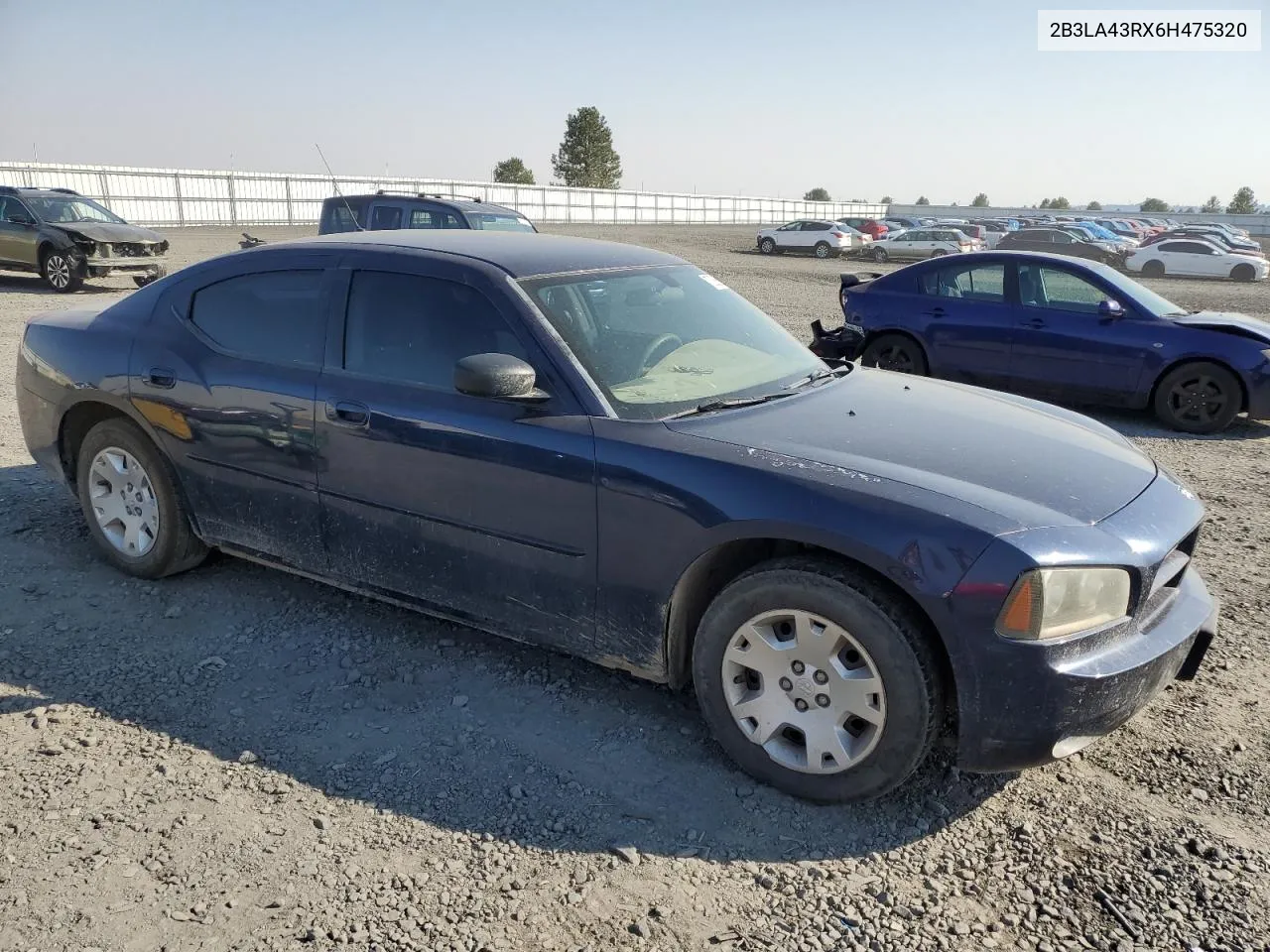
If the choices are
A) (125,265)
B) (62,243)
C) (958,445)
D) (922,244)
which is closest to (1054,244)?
(922,244)

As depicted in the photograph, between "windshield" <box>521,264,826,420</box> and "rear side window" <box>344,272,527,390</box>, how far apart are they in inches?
8.1

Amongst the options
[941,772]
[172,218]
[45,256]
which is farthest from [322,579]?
[172,218]

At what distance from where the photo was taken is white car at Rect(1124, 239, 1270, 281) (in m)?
29.0

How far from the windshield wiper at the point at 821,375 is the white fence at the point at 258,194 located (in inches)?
1019

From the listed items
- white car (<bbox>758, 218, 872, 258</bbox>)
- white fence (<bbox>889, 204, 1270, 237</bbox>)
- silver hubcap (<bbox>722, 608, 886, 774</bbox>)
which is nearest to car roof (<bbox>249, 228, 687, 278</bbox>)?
silver hubcap (<bbox>722, 608, 886, 774</bbox>)

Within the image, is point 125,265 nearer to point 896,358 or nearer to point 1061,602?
point 896,358

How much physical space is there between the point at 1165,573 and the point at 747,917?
1.72m

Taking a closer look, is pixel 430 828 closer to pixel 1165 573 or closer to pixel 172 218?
pixel 1165 573

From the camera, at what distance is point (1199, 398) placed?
331 inches

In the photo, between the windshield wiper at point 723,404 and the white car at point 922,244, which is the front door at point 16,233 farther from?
the white car at point 922,244

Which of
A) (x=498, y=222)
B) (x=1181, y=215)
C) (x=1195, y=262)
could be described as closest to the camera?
(x=498, y=222)

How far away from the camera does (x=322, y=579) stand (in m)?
4.01

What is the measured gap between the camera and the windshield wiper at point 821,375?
12.7 feet

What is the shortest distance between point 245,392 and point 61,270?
574 inches
